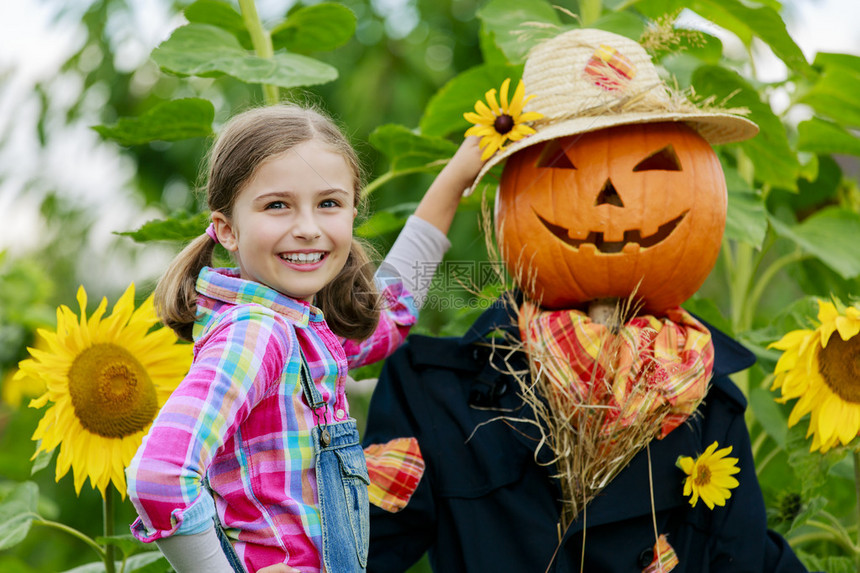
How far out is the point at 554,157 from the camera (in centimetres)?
135

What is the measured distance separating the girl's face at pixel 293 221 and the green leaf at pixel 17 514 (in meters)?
0.65

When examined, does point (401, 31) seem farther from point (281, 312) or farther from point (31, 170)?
point (281, 312)

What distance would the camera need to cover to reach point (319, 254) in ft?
3.79

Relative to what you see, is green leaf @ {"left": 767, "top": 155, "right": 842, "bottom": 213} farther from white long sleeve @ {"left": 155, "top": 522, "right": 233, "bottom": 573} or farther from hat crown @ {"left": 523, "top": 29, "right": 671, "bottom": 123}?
white long sleeve @ {"left": 155, "top": 522, "right": 233, "bottom": 573}

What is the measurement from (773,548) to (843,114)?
39.6 inches

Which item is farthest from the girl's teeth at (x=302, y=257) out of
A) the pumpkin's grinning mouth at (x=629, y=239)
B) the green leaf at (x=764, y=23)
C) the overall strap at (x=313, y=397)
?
the green leaf at (x=764, y=23)

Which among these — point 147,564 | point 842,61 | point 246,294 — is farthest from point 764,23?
point 147,564

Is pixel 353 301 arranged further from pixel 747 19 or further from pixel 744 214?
pixel 747 19

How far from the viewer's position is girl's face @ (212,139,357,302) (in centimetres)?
111

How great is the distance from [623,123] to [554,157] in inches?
4.8

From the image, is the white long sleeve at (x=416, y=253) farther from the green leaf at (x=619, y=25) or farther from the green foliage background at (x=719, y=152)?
the green leaf at (x=619, y=25)

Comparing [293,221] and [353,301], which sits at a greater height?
[293,221]

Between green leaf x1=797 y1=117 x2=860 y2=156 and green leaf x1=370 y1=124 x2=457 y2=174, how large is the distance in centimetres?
79

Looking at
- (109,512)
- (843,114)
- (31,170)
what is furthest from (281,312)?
(31,170)
